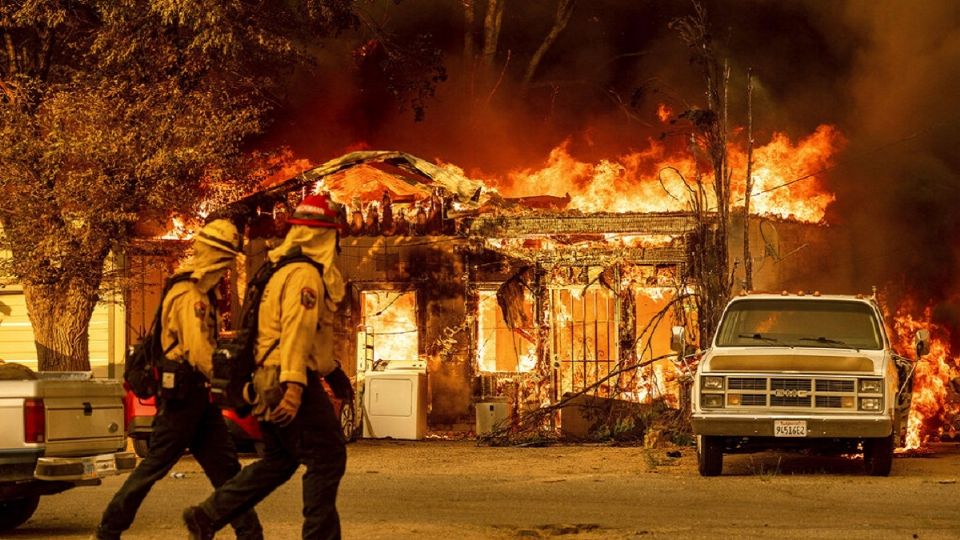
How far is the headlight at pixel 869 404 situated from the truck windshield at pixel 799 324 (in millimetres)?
835

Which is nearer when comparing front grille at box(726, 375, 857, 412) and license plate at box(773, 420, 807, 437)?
license plate at box(773, 420, 807, 437)

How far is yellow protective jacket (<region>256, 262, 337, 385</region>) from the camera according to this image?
25.9ft

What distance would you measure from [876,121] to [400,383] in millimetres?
14190

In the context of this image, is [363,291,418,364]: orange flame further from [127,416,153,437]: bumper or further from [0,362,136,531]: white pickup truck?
[0,362,136,531]: white pickup truck

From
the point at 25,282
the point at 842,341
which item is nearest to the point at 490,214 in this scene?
the point at 25,282

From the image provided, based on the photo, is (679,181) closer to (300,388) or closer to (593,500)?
(593,500)

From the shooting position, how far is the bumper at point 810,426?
49.2 ft

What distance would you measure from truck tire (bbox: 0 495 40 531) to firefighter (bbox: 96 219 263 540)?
259cm

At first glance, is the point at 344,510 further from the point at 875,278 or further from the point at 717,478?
the point at 875,278

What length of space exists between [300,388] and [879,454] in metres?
9.01

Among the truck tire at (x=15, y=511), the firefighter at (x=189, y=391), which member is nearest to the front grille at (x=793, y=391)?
the truck tire at (x=15, y=511)

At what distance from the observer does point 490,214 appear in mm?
23797

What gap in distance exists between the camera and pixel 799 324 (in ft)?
53.4

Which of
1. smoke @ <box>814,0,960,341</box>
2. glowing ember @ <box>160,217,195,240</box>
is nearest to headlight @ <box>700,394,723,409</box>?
glowing ember @ <box>160,217,195,240</box>
